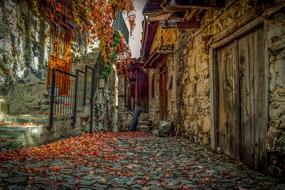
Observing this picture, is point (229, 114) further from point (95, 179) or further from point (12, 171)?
point (12, 171)

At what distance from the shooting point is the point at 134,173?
338cm

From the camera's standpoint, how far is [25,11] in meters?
7.48

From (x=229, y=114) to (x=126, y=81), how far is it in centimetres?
1510

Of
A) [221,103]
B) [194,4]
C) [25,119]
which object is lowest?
[25,119]

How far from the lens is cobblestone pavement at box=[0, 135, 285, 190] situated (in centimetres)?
282

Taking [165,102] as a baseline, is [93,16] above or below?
above

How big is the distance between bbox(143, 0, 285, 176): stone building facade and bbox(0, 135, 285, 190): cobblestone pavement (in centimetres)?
50

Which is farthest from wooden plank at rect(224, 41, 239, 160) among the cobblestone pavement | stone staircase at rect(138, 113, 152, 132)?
stone staircase at rect(138, 113, 152, 132)

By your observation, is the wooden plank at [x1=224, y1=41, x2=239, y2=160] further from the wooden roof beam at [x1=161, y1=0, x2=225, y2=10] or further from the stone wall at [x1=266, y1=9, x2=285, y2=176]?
the stone wall at [x1=266, y1=9, x2=285, y2=176]

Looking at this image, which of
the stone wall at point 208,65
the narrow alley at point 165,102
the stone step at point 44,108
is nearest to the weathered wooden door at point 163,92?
the narrow alley at point 165,102

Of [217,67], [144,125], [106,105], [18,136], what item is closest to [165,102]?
[106,105]

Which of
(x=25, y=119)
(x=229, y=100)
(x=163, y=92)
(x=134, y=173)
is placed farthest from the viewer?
(x=163, y=92)

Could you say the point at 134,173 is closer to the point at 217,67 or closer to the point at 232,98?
the point at 232,98

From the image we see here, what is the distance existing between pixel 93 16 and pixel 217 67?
21.9ft
